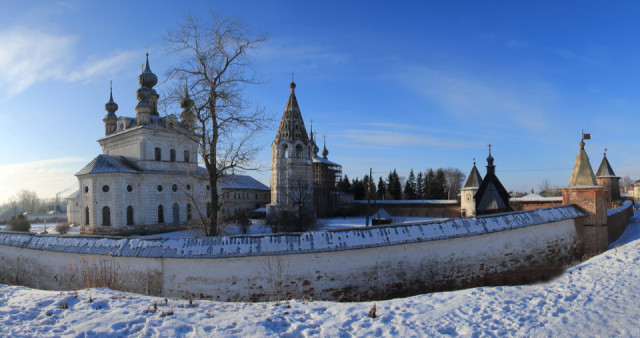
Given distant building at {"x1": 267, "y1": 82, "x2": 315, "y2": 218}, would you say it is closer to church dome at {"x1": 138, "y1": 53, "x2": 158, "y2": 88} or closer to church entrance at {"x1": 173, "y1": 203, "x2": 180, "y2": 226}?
church entrance at {"x1": 173, "y1": 203, "x2": 180, "y2": 226}

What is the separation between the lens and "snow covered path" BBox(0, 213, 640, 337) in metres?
4.87

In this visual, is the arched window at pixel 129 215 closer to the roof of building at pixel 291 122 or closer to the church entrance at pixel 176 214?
the church entrance at pixel 176 214

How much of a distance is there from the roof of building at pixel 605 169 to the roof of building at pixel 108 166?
40.2 m

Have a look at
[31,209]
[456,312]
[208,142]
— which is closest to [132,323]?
[456,312]

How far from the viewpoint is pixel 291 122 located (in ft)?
115

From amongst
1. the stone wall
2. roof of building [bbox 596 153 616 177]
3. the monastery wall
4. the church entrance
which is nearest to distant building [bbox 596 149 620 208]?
roof of building [bbox 596 153 616 177]

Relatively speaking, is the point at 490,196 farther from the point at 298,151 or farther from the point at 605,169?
the point at 605,169

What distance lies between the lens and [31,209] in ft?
298

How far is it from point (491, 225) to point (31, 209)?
361 feet

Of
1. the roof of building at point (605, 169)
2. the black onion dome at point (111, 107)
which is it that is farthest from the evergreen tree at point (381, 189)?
the black onion dome at point (111, 107)

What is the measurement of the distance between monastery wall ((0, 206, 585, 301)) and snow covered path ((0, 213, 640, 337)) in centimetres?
152

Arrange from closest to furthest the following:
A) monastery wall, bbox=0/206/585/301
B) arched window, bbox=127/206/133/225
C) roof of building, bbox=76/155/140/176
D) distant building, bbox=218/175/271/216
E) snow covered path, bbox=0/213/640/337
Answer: snow covered path, bbox=0/213/640/337 → monastery wall, bbox=0/206/585/301 → roof of building, bbox=76/155/140/176 → arched window, bbox=127/206/133/225 → distant building, bbox=218/175/271/216

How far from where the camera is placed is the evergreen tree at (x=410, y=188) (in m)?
63.7

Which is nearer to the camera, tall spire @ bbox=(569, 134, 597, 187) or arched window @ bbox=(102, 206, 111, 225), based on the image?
tall spire @ bbox=(569, 134, 597, 187)
